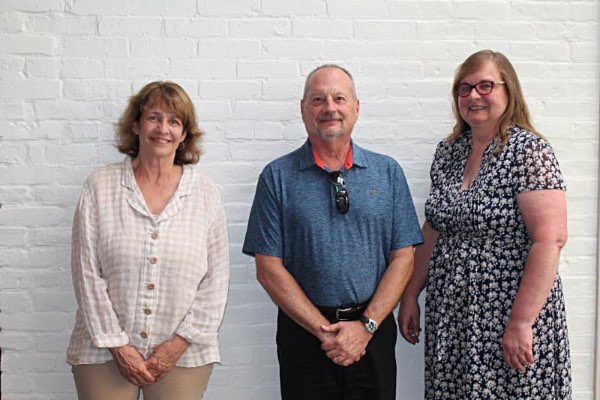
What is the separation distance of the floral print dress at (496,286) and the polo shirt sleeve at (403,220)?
152 mm

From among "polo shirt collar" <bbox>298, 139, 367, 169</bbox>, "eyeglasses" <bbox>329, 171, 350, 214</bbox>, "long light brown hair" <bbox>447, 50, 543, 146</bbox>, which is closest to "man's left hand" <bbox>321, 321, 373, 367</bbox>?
"eyeglasses" <bbox>329, 171, 350, 214</bbox>

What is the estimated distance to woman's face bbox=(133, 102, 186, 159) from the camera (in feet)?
7.33

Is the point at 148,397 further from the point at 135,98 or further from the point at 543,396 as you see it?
the point at 543,396

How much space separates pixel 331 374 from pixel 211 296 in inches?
19.8

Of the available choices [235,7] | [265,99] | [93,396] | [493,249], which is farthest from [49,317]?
[493,249]

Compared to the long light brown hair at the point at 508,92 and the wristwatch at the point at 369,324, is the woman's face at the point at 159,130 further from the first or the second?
the long light brown hair at the point at 508,92

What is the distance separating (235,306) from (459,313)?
0.97 meters

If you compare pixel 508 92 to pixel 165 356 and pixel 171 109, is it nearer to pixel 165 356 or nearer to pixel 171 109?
pixel 171 109

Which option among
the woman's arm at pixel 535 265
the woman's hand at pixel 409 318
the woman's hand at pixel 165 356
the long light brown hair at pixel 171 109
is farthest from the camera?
the woman's hand at pixel 409 318

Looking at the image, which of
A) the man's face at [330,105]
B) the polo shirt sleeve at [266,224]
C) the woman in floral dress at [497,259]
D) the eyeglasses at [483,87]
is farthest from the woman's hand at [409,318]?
the eyeglasses at [483,87]

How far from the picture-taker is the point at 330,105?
7.45ft

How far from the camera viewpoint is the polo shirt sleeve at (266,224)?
226cm

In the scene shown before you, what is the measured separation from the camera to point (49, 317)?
8.67ft

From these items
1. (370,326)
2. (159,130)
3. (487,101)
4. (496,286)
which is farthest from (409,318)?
(159,130)
